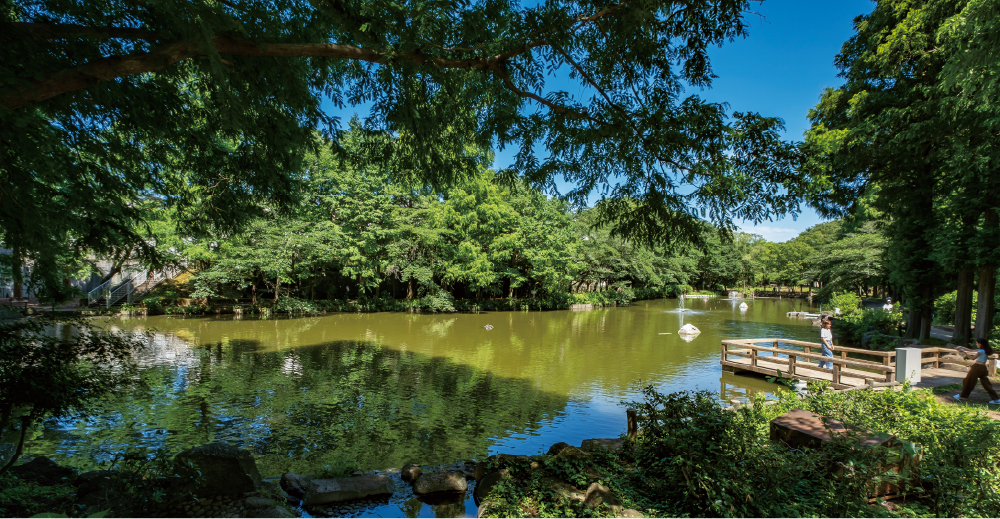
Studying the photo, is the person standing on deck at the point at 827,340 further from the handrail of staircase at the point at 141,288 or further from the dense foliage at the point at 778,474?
the handrail of staircase at the point at 141,288

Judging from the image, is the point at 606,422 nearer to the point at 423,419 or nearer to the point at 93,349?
the point at 423,419

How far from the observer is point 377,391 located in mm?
9539

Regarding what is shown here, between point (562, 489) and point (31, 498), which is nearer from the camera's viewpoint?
→ point (31, 498)

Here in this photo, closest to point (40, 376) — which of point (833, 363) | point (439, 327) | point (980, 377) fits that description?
point (833, 363)

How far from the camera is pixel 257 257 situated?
2120 centimetres

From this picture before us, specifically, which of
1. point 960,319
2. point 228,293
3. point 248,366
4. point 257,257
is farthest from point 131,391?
point 960,319

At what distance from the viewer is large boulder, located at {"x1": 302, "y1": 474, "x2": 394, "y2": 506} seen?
15.0 ft

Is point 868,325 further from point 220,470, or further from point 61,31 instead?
point 61,31

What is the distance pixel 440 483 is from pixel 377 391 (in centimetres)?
502

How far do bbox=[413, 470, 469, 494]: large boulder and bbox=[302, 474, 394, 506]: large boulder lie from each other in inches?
12.8

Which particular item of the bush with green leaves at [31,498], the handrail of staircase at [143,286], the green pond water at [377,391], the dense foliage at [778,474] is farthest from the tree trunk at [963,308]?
the handrail of staircase at [143,286]

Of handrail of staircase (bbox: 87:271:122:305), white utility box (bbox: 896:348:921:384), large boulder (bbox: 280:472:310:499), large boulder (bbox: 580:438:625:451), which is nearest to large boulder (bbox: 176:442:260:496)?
large boulder (bbox: 280:472:310:499)

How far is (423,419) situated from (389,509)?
3.27m

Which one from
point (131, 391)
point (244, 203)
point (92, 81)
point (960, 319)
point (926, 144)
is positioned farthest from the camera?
point (960, 319)
